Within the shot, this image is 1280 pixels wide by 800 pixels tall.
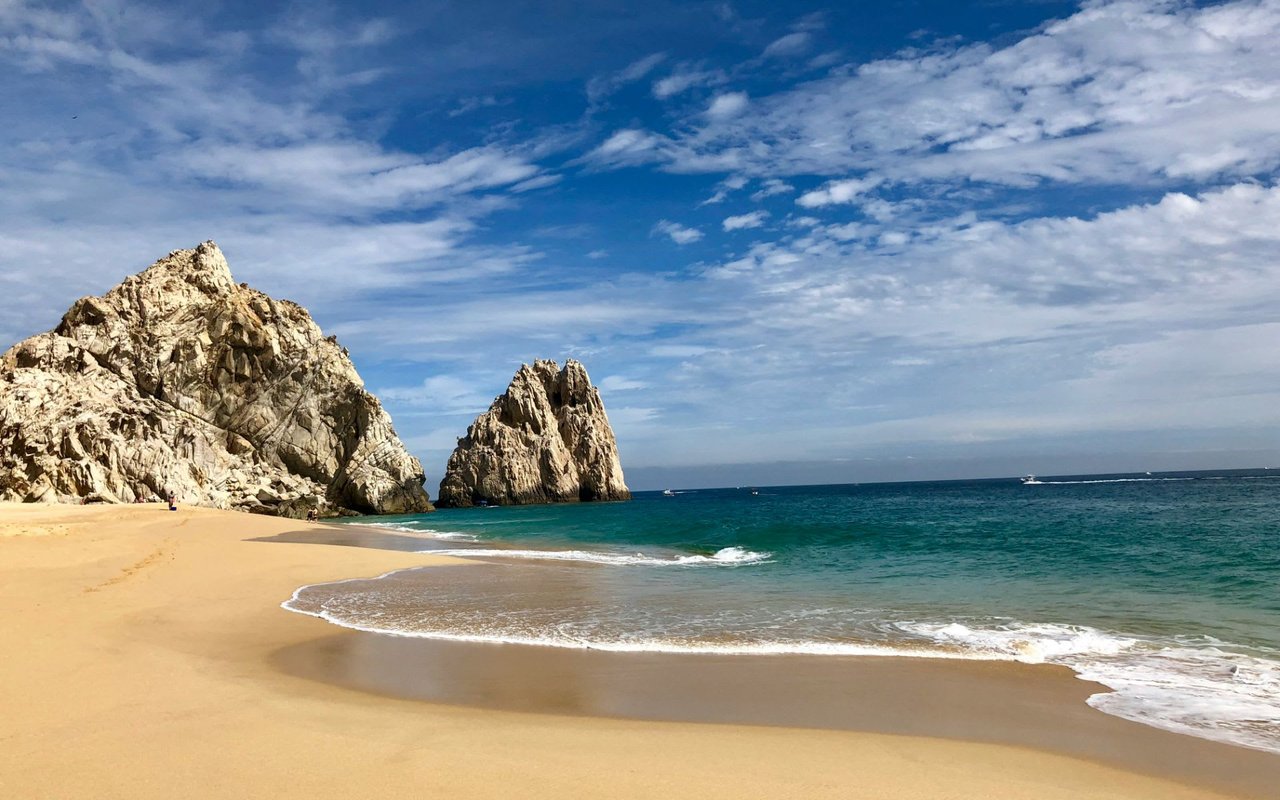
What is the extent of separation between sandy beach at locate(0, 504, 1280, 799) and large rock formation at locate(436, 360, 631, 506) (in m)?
79.2

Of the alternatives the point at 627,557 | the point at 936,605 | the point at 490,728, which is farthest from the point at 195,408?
the point at 490,728

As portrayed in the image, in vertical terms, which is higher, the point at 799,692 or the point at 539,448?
the point at 539,448

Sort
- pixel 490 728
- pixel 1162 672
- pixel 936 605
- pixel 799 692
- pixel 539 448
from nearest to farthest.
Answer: pixel 490 728 < pixel 799 692 < pixel 1162 672 < pixel 936 605 < pixel 539 448

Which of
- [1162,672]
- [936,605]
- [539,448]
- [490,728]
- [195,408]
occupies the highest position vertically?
[195,408]

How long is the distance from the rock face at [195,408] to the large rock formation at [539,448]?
20.5m

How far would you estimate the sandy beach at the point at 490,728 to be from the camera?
4.76 meters

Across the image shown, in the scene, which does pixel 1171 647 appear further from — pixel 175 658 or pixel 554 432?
pixel 554 432

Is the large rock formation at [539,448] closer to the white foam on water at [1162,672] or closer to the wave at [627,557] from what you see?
the wave at [627,557]

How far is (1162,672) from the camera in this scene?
8711mm

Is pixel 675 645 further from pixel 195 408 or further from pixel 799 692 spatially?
pixel 195 408

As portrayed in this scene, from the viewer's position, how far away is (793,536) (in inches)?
1235

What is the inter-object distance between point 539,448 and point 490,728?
86.1 metres

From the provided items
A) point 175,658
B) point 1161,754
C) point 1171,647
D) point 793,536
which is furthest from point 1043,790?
point 793,536

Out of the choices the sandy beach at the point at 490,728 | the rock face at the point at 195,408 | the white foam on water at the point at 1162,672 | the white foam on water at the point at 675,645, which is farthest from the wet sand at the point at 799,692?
the rock face at the point at 195,408
